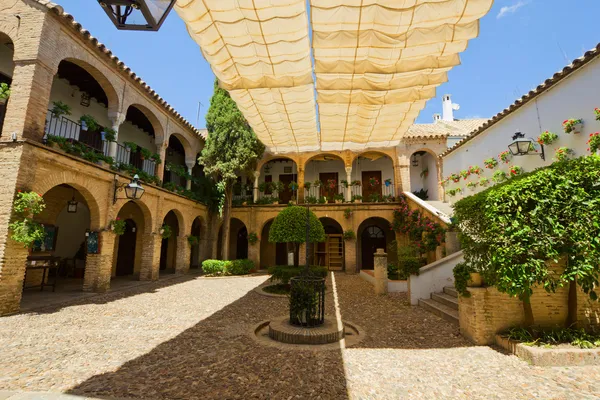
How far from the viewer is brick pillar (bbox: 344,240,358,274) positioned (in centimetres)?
1580

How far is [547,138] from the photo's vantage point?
7184 mm

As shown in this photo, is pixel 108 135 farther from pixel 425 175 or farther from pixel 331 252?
pixel 425 175

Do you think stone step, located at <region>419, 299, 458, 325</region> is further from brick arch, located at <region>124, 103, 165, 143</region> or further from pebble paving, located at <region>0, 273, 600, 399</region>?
brick arch, located at <region>124, 103, 165, 143</region>

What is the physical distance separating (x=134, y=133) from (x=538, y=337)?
53.1 feet

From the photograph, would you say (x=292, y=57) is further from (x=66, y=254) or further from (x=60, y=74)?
(x=66, y=254)

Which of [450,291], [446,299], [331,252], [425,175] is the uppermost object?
[425,175]

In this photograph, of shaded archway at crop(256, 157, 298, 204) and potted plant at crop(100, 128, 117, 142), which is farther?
shaded archway at crop(256, 157, 298, 204)

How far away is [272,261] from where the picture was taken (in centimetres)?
1852

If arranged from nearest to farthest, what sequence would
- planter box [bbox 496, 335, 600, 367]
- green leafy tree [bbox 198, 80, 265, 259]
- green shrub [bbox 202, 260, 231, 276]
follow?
1. planter box [bbox 496, 335, 600, 367]
2. green shrub [bbox 202, 260, 231, 276]
3. green leafy tree [bbox 198, 80, 265, 259]

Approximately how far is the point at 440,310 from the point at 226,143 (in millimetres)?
12400

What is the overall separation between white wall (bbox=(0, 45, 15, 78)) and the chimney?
23.1 m

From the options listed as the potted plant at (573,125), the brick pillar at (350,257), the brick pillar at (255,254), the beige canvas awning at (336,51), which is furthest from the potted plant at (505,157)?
the brick pillar at (255,254)

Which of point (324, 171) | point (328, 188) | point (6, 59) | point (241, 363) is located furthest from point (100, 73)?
point (324, 171)

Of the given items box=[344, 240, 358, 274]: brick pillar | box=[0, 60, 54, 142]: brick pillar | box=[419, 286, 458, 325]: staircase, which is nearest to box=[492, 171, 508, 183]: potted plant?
box=[419, 286, 458, 325]: staircase
